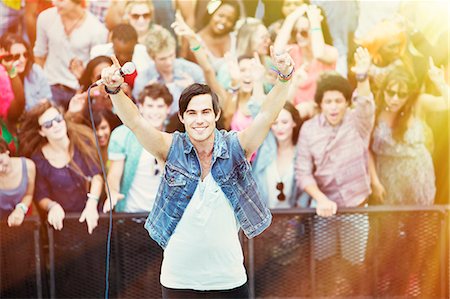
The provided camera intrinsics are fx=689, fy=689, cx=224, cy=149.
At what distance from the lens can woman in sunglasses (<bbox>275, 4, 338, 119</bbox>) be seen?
4.40 metres

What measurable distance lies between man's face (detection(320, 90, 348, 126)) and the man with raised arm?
5.11ft

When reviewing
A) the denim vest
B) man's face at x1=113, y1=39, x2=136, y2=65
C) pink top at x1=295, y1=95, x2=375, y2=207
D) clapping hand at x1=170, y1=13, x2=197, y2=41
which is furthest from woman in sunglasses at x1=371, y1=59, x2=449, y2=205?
the denim vest

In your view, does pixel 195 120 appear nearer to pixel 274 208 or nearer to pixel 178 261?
pixel 178 261

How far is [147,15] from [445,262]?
95.1 inches

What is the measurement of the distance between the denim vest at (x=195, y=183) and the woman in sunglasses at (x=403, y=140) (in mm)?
1769

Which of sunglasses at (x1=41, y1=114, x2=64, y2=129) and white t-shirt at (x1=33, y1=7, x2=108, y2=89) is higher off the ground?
white t-shirt at (x1=33, y1=7, x2=108, y2=89)

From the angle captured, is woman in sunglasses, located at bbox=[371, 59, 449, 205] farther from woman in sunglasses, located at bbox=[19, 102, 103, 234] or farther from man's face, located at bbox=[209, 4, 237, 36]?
woman in sunglasses, located at bbox=[19, 102, 103, 234]

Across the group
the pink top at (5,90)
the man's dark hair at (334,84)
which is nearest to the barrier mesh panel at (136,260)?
the pink top at (5,90)

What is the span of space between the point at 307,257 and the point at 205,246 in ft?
5.42

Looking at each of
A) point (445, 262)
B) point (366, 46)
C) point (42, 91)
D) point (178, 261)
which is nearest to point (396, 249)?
point (445, 262)

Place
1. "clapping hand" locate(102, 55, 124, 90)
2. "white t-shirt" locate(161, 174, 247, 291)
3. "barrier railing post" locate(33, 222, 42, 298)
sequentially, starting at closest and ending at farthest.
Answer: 1. "clapping hand" locate(102, 55, 124, 90)
2. "white t-shirt" locate(161, 174, 247, 291)
3. "barrier railing post" locate(33, 222, 42, 298)

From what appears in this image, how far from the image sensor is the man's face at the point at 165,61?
444 centimetres

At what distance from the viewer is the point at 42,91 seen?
447cm

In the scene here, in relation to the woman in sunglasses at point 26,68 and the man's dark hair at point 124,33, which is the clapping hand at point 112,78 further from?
the woman in sunglasses at point 26,68
